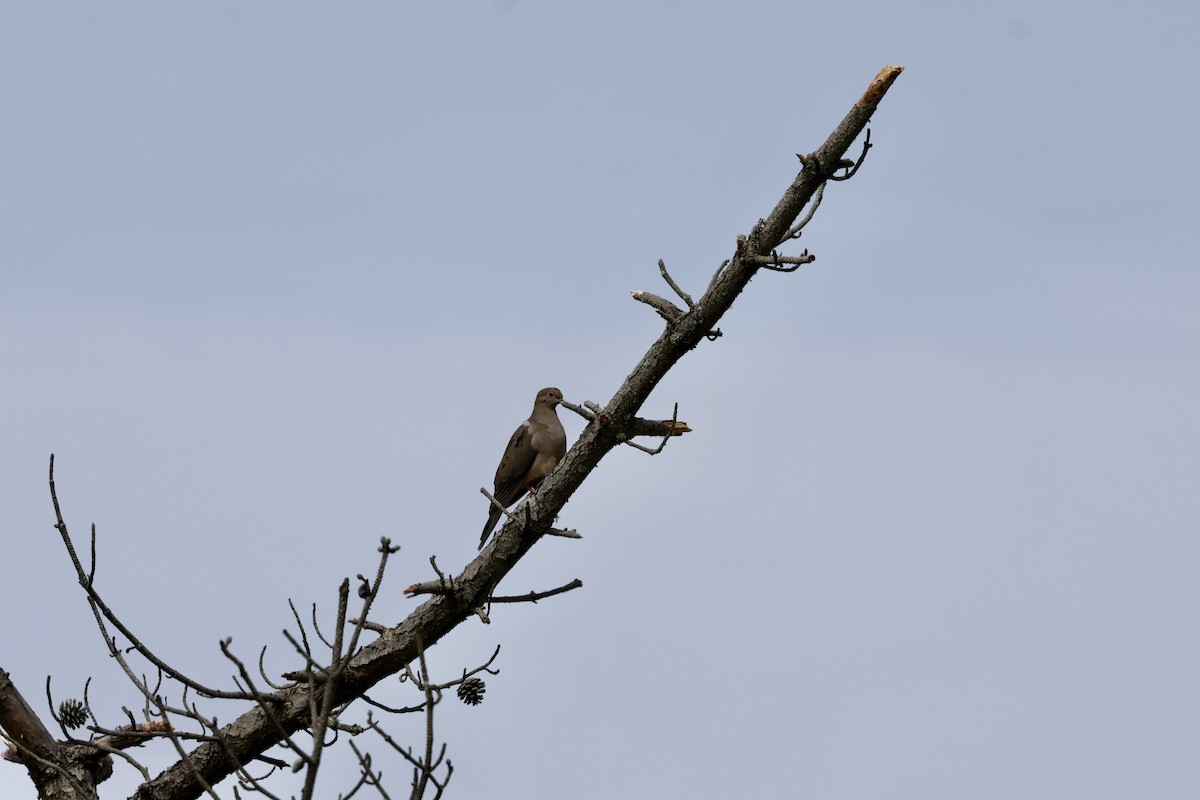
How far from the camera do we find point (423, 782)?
4.87 metres

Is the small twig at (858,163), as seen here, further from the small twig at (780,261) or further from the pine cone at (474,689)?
the pine cone at (474,689)

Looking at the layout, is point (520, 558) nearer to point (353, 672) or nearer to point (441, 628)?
point (441, 628)

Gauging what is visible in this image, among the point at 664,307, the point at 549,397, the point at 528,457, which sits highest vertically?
the point at 549,397

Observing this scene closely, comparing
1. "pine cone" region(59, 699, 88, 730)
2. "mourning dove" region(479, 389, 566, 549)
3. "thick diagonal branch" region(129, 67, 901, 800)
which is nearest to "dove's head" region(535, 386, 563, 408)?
"mourning dove" region(479, 389, 566, 549)

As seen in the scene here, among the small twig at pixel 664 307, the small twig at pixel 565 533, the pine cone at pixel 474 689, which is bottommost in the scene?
the pine cone at pixel 474 689

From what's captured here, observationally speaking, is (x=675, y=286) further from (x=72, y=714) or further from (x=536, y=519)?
(x=72, y=714)

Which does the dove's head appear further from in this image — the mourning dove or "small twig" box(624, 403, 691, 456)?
"small twig" box(624, 403, 691, 456)

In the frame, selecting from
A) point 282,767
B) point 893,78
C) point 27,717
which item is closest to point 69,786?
point 27,717

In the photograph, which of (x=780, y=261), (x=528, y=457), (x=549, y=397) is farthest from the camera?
(x=549, y=397)

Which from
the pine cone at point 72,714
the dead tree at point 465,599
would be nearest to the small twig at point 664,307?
the dead tree at point 465,599

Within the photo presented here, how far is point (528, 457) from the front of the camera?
1013cm

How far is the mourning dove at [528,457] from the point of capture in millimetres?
10086

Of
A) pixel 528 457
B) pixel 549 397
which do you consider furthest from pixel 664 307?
pixel 549 397

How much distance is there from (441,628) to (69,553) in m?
2.13
